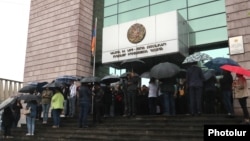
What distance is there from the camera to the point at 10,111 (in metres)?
12.4

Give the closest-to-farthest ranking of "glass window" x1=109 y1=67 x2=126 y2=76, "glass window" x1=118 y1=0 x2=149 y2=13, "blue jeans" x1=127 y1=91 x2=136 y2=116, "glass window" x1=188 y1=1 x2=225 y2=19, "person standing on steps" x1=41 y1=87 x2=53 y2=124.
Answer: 1. "blue jeans" x1=127 y1=91 x2=136 y2=116
2. "person standing on steps" x1=41 y1=87 x2=53 y2=124
3. "glass window" x1=188 y1=1 x2=225 y2=19
4. "glass window" x1=109 y1=67 x2=126 y2=76
5. "glass window" x1=118 y1=0 x2=149 y2=13

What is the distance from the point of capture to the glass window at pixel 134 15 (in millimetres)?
17844

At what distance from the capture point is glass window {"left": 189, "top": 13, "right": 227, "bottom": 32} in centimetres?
1533

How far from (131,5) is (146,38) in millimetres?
3249

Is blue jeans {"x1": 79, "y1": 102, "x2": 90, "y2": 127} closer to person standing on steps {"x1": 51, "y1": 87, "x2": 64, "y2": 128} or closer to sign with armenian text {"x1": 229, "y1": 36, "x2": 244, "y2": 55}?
person standing on steps {"x1": 51, "y1": 87, "x2": 64, "y2": 128}

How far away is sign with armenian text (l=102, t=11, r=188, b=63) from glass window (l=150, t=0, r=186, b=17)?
130 cm

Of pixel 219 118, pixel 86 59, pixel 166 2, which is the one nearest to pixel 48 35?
pixel 86 59

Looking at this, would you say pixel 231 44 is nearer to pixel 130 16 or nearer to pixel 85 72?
pixel 130 16

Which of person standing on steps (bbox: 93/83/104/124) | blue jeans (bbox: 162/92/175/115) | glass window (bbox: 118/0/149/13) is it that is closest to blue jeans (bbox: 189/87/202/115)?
blue jeans (bbox: 162/92/175/115)

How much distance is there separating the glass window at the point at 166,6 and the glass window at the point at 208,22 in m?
1.22

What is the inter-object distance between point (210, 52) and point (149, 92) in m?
5.11

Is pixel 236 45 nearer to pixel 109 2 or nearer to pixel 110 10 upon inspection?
pixel 110 10

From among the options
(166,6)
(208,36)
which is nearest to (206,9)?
(208,36)

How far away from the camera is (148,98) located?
505 inches
